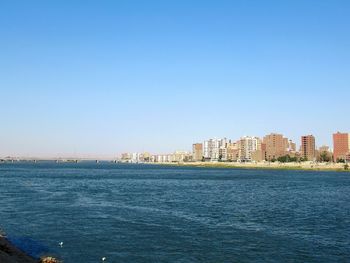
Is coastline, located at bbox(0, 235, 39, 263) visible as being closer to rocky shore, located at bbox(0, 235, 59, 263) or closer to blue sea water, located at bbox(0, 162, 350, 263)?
rocky shore, located at bbox(0, 235, 59, 263)

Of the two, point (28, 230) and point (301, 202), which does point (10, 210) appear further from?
point (301, 202)

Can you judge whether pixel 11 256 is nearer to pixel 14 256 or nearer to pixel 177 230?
pixel 14 256

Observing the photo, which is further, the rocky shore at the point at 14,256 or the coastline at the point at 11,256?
the rocky shore at the point at 14,256

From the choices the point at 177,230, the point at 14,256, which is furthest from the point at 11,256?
the point at 177,230

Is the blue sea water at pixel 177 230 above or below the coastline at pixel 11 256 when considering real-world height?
below

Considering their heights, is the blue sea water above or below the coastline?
below

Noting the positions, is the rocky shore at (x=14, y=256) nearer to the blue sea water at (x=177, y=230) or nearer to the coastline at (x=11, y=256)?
the coastline at (x=11, y=256)

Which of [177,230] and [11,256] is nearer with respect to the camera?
[11,256]

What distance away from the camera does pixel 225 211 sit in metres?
61.5

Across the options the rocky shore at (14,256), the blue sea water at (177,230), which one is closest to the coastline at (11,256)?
the rocky shore at (14,256)

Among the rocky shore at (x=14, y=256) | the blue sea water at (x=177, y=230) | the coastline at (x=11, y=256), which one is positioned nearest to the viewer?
the coastline at (x=11, y=256)

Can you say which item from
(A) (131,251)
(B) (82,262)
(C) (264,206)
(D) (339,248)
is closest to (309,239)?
(D) (339,248)

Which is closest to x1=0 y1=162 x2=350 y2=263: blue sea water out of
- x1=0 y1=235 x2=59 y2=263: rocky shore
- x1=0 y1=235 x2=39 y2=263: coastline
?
x1=0 y1=235 x2=59 y2=263: rocky shore

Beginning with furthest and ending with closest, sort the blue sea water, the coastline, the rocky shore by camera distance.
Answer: the blue sea water → the rocky shore → the coastline
